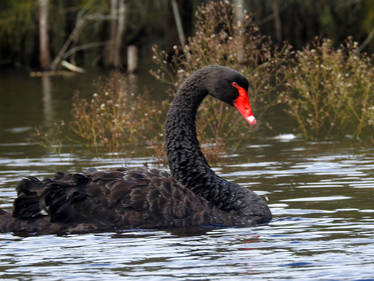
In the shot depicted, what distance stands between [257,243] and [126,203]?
1.29 m

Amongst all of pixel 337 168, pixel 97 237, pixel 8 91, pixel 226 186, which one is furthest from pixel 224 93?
pixel 8 91

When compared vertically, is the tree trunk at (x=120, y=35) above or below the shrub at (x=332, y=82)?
above

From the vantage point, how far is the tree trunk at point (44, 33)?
40.1 metres

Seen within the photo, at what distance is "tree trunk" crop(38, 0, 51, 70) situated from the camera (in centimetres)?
4009

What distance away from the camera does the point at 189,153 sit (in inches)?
360

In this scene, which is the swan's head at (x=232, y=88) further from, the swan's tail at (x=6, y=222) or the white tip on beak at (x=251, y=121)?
the swan's tail at (x=6, y=222)

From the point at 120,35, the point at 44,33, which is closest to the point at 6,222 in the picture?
the point at 44,33

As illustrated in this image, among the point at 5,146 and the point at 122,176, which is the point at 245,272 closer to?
the point at 122,176

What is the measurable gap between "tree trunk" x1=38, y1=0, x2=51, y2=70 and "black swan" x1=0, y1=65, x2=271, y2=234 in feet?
104

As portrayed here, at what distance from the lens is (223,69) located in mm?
9281

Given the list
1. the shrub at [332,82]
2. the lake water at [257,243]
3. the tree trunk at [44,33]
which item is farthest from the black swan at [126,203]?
the tree trunk at [44,33]

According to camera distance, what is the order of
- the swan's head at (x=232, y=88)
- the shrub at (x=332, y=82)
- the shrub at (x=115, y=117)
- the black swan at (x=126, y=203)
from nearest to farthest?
the black swan at (x=126, y=203) < the swan's head at (x=232, y=88) < the shrub at (x=115, y=117) < the shrub at (x=332, y=82)

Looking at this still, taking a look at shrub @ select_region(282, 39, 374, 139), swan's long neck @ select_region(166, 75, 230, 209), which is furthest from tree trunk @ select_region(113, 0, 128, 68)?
swan's long neck @ select_region(166, 75, 230, 209)

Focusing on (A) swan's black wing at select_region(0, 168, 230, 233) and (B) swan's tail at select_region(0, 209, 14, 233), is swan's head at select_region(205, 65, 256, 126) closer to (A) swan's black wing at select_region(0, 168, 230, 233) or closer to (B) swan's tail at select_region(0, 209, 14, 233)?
(A) swan's black wing at select_region(0, 168, 230, 233)
